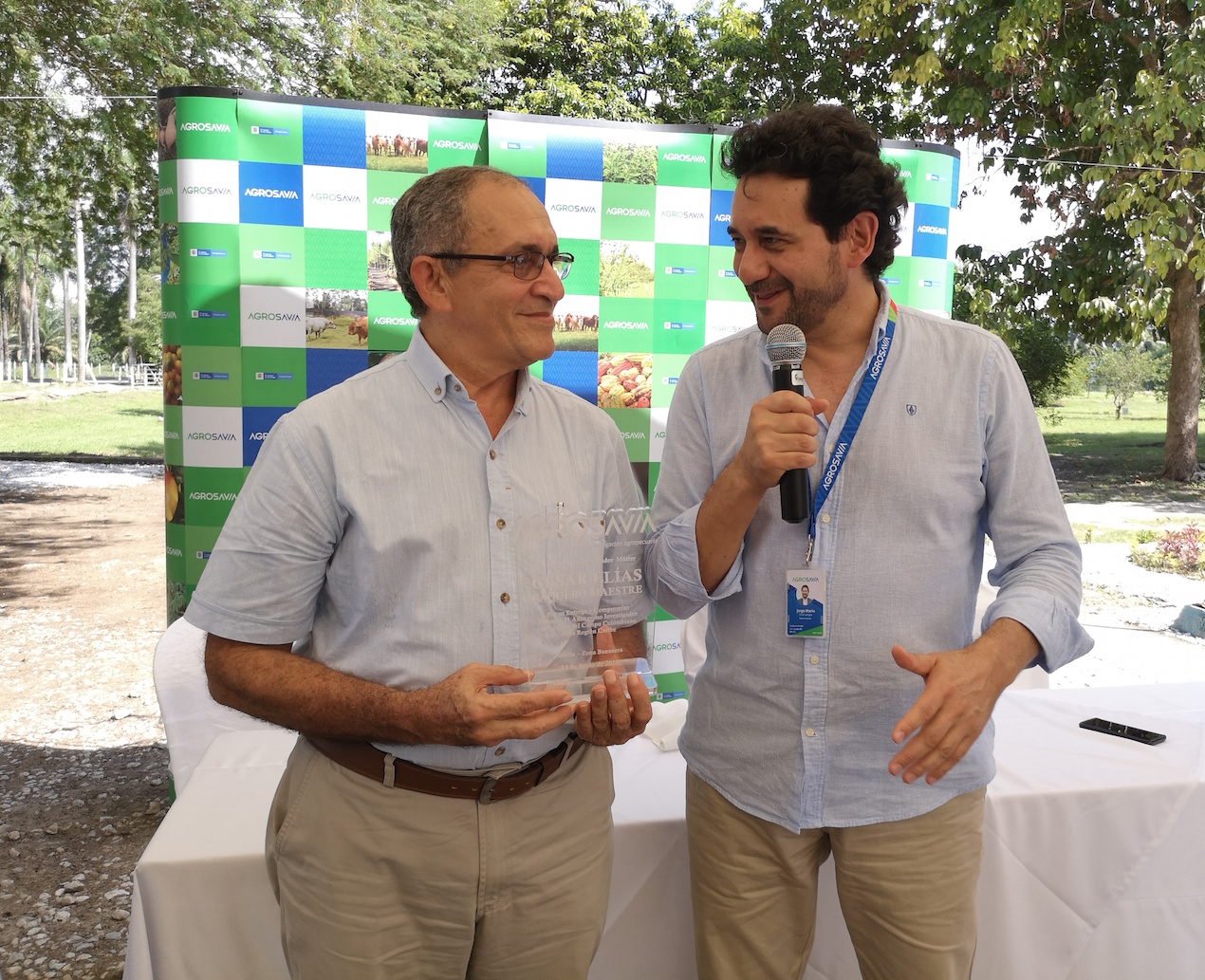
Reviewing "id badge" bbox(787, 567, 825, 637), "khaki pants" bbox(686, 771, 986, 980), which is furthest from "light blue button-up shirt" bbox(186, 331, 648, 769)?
"khaki pants" bbox(686, 771, 986, 980)

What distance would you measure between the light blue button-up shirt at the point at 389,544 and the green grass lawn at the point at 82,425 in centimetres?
1901

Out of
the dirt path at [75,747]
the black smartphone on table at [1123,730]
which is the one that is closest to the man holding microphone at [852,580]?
the black smartphone on table at [1123,730]

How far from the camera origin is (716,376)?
1.68 m

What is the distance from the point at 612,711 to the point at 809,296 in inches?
28.7

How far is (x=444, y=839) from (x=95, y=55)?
34.5ft

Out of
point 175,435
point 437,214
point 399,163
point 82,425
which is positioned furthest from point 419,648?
point 82,425

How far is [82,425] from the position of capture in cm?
2397

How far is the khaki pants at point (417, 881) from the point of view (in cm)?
137

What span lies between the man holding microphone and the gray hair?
45 cm

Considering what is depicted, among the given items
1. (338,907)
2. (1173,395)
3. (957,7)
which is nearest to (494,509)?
(338,907)

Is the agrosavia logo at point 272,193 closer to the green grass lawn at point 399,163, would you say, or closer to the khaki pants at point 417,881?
the green grass lawn at point 399,163

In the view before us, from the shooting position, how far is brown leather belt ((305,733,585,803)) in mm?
1370

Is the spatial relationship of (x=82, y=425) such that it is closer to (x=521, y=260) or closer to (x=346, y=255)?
(x=346, y=255)

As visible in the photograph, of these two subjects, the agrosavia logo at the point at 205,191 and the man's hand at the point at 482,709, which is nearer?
the man's hand at the point at 482,709
